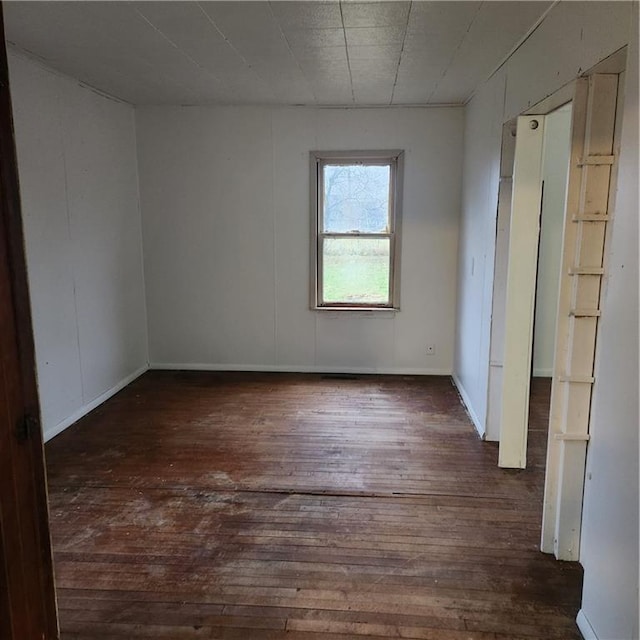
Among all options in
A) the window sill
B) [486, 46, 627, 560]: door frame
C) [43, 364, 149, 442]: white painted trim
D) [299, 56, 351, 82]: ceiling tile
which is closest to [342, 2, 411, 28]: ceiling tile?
[299, 56, 351, 82]: ceiling tile

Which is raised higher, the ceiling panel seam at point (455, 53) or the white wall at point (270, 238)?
the ceiling panel seam at point (455, 53)

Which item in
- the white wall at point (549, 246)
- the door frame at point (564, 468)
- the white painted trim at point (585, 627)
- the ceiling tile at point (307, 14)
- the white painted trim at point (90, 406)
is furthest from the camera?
the white wall at point (549, 246)

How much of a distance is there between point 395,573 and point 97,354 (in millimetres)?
3117

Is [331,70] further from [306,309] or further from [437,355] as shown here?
[437,355]

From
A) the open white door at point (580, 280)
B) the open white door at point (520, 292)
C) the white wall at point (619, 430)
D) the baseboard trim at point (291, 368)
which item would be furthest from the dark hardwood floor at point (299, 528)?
the baseboard trim at point (291, 368)

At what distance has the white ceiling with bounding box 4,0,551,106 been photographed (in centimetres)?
258

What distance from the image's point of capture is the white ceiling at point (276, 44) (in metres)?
2.58

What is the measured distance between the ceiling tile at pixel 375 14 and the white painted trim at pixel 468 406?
2.64 meters

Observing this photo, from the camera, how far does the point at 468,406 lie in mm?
4277

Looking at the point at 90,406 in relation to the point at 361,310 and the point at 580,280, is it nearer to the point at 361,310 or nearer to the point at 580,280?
the point at 361,310

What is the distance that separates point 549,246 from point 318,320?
2.32 meters

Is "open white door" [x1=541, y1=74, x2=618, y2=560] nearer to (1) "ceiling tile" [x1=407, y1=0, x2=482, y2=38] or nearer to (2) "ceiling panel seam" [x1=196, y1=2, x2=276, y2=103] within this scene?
(1) "ceiling tile" [x1=407, y1=0, x2=482, y2=38]

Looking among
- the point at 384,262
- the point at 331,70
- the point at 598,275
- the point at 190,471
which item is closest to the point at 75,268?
the point at 190,471

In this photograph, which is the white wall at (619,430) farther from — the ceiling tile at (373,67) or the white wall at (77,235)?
the white wall at (77,235)
